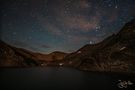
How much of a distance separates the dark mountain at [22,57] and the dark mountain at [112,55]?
26.1 feet

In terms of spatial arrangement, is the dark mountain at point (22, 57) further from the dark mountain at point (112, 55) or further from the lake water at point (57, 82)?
the lake water at point (57, 82)

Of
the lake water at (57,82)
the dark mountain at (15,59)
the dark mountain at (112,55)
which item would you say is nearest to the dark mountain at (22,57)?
the dark mountain at (15,59)

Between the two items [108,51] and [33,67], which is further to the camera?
[108,51]

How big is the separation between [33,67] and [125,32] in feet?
177

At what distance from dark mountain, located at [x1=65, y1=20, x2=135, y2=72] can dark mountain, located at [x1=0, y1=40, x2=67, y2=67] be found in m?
7.96

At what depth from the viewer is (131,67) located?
69250 mm

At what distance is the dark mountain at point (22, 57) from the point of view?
223 feet

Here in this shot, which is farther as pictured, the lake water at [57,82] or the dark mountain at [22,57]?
the dark mountain at [22,57]

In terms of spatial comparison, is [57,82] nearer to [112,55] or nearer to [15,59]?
[112,55]

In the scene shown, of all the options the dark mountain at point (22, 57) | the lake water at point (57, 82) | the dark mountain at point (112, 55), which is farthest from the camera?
the dark mountain at point (112, 55)

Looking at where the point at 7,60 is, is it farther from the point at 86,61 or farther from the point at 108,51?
the point at 108,51

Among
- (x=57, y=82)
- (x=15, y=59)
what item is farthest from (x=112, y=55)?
(x=15, y=59)

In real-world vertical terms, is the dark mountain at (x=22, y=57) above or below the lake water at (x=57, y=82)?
above

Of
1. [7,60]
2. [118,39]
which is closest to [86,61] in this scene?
[118,39]
